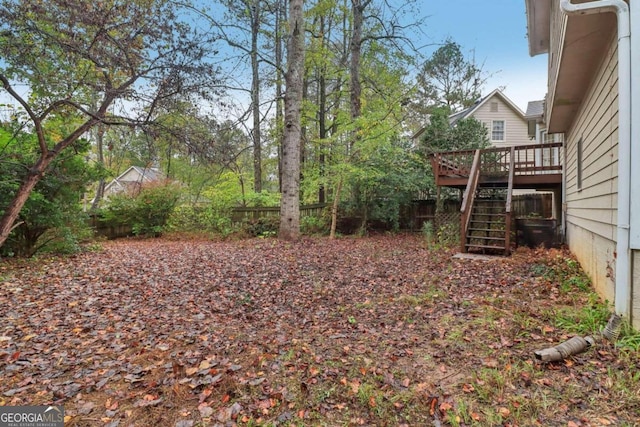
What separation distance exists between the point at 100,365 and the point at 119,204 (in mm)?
9783

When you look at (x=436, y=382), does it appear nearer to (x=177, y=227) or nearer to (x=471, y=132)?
(x=177, y=227)

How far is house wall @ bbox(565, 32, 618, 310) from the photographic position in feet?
11.1

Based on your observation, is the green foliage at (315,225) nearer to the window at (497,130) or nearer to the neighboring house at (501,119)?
the neighboring house at (501,119)

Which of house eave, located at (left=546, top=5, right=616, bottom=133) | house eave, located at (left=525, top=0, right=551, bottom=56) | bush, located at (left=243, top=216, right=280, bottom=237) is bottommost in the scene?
bush, located at (left=243, top=216, right=280, bottom=237)

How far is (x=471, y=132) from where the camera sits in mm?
14914

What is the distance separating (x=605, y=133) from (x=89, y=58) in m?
7.71

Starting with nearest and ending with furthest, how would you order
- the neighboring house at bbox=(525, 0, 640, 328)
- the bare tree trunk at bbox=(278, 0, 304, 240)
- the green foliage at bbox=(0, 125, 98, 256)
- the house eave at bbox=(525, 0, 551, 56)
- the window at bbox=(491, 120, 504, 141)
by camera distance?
the neighboring house at bbox=(525, 0, 640, 328) < the green foliage at bbox=(0, 125, 98, 256) < the house eave at bbox=(525, 0, 551, 56) < the bare tree trunk at bbox=(278, 0, 304, 240) < the window at bbox=(491, 120, 504, 141)

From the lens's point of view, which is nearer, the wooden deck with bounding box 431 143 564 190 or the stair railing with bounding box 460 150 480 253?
the stair railing with bounding box 460 150 480 253

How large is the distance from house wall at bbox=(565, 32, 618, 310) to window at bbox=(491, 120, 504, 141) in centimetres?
1448

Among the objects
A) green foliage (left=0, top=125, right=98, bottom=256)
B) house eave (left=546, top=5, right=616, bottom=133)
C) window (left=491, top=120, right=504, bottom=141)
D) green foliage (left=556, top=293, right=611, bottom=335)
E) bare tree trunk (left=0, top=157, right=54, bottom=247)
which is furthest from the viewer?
window (left=491, top=120, right=504, bottom=141)

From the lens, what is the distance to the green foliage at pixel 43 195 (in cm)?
589

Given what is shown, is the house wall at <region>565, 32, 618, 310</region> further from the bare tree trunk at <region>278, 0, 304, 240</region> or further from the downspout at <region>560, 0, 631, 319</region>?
the bare tree trunk at <region>278, 0, 304, 240</region>

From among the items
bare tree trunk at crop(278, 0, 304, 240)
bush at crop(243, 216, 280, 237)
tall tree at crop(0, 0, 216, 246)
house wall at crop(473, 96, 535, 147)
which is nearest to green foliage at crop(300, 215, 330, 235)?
bush at crop(243, 216, 280, 237)

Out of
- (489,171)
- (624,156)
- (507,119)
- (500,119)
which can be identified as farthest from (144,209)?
(507,119)
